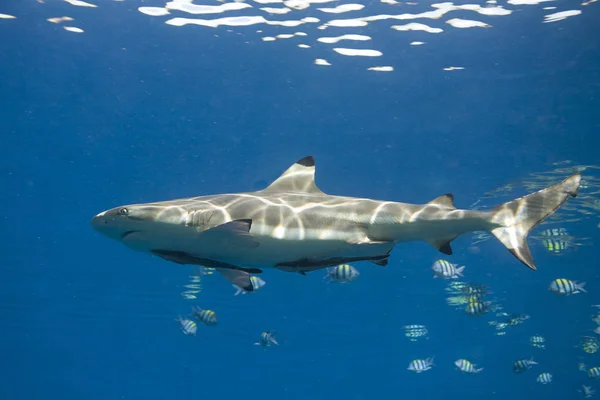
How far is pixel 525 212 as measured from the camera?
4.88 metres

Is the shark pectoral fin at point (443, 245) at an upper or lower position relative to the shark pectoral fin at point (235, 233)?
lower

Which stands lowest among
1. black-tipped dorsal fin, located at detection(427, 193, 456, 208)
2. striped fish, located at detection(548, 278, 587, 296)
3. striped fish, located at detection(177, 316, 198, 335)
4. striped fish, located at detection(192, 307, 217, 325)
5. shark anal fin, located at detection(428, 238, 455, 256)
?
striped fish, located at detection(177, 316, 198, 335)

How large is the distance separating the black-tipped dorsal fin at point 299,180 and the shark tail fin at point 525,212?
6.97 feet

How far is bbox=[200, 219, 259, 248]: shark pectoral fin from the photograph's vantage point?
3927mm

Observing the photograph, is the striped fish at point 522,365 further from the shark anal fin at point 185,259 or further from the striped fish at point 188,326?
the shark anal fin at point 185,259

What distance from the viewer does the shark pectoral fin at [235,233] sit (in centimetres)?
393

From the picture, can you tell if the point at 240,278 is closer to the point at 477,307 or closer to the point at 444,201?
the point at 444,201

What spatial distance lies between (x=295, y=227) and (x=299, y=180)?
1632 mm

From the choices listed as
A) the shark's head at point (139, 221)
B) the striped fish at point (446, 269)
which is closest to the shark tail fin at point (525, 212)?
the shark's head at point (139, 221)

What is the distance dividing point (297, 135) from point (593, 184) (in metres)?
11.4

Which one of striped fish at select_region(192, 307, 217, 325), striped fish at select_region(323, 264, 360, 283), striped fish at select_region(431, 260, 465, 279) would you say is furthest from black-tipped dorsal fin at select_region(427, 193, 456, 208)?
striped fish at select_region(192, 307, 217, 325)

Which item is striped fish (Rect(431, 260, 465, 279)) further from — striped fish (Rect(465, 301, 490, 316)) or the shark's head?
the shark's head

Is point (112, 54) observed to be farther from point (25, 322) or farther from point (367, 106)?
point (25, 322)

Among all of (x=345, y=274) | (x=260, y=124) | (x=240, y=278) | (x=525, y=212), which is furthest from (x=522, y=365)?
(x=240, y=278)
